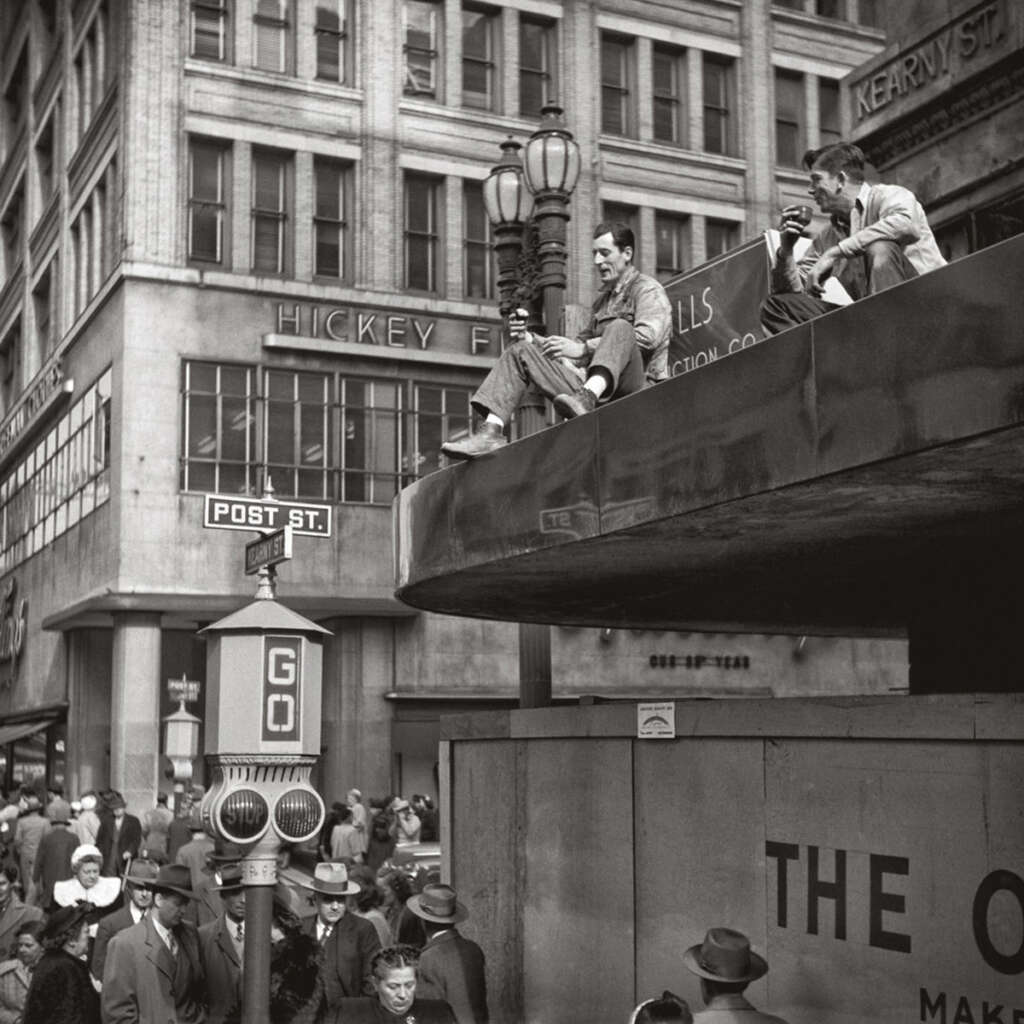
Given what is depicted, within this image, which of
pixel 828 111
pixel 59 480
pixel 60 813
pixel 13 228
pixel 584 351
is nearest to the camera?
pixel 584 351

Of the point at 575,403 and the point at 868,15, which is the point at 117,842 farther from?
the point at 868,15

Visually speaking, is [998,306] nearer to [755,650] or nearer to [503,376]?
[503,376]

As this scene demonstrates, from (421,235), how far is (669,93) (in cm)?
823

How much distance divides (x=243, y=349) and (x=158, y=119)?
5155 mm

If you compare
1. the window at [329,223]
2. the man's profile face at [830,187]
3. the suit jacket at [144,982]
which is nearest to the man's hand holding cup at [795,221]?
the man's profile face at [830,187]

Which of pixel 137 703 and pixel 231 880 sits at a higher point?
pixel 137 703

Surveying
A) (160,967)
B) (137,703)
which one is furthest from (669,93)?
(160,967)

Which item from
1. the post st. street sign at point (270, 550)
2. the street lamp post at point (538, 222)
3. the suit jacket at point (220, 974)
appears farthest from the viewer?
the street lamp post at point (538, 222)

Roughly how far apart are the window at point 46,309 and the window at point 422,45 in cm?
1202

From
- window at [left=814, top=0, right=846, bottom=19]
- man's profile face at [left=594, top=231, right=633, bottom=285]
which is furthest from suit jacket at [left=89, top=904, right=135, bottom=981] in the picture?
window at [left=814, top=0, right=846, bottom=19]

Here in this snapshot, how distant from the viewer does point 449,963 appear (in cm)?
842

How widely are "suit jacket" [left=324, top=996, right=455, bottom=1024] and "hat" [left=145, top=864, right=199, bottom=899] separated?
1.91 meters

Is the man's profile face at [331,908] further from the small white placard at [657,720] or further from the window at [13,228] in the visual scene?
the window at [13,228]

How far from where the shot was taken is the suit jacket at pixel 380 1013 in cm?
715
